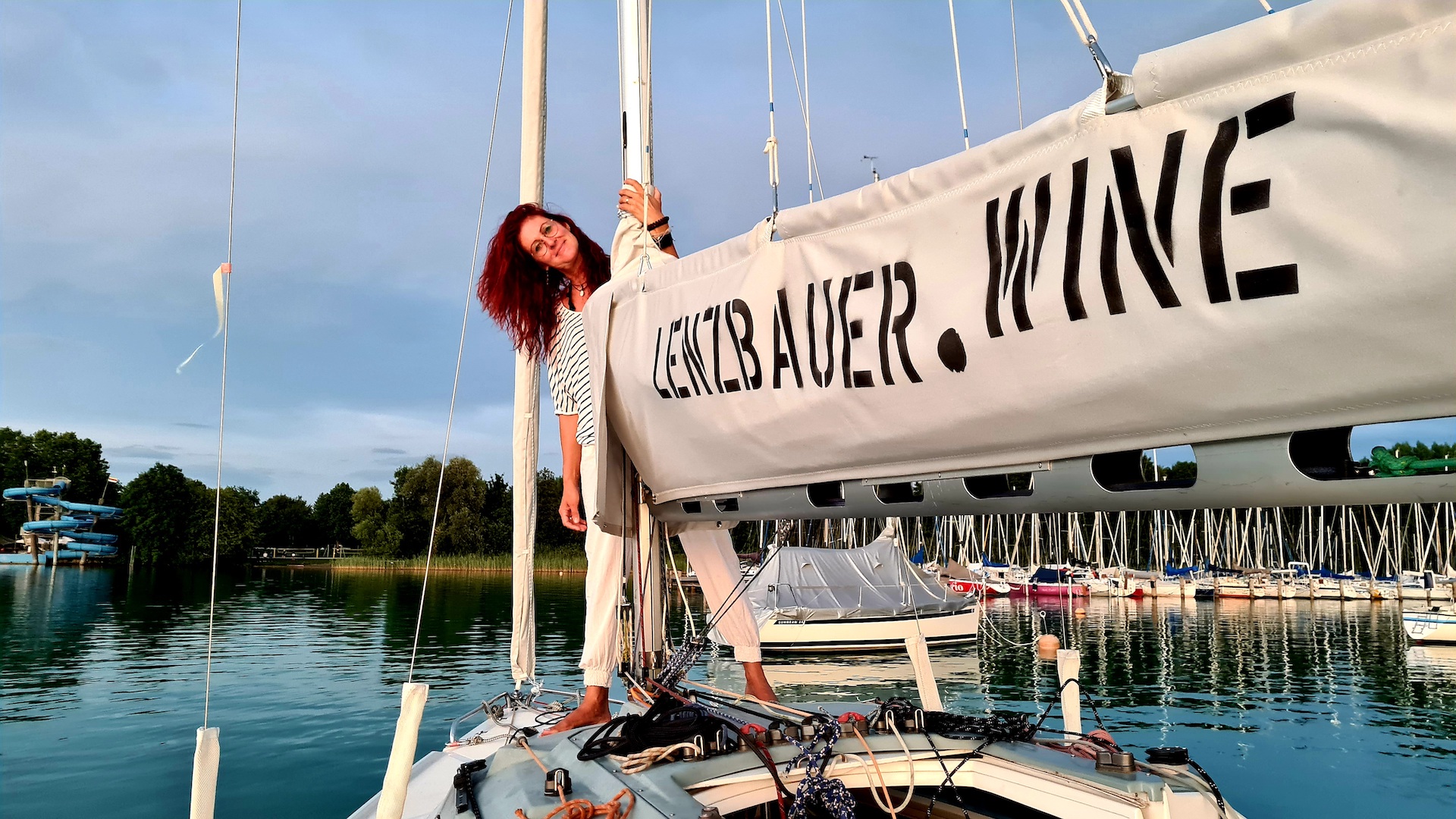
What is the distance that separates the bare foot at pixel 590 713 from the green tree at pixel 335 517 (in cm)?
9278

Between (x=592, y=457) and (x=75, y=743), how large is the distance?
10534mm

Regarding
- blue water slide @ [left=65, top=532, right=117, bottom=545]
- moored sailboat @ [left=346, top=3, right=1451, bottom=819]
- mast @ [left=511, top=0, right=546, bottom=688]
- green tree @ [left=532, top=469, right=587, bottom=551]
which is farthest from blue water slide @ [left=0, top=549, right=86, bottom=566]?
moored sailboat @ [left=346, top=3, right=1451, bottom=819]

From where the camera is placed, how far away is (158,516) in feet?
224

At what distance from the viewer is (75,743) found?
33.1ft

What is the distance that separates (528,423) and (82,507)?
7871cm

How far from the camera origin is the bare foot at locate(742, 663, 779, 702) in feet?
13.1

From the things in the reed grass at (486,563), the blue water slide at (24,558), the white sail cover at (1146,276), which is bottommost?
the reed grass at (486,563)

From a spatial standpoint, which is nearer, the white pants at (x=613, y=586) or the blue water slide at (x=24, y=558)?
the white pants at (x=613, y=586)

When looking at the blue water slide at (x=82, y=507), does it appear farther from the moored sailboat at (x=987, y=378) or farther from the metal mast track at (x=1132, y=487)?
the metal mast track at (x=1132, y=487)

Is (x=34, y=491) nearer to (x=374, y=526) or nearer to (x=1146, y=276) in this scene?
(x=374, y=526)

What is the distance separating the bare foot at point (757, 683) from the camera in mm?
3982

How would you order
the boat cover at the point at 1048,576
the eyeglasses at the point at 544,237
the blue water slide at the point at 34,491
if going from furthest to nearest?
the blue water slide at the point at 34,491 < the boat cover at the point at 1048,576 < the eyeglasses at the point at 544,237

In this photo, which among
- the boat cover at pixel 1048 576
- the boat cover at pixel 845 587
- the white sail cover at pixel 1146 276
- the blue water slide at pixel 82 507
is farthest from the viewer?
the blue water slide at pixel 82 507

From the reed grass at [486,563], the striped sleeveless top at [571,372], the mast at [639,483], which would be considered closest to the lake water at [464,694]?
the mast at [639,483]
